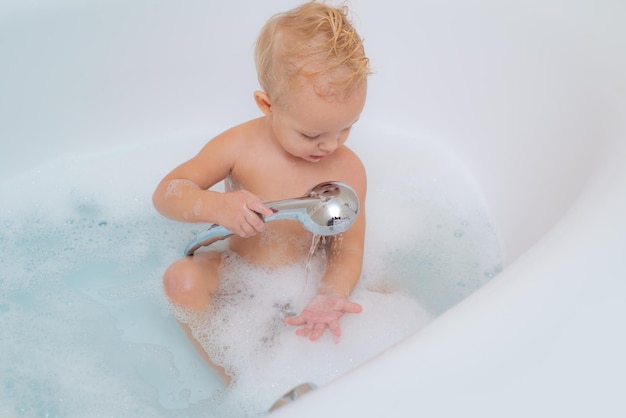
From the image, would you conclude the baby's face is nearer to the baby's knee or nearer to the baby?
the baby

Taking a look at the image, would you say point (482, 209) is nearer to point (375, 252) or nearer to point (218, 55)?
point (375, 252)

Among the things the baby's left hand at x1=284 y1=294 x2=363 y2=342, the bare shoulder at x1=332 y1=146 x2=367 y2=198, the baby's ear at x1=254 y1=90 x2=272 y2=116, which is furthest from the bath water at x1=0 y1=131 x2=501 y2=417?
the baby's ear at x1=254 y1=90 x2=272 y2=116

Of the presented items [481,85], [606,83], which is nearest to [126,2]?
[481,85]

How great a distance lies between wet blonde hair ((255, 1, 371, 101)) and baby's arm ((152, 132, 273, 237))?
0.16 m

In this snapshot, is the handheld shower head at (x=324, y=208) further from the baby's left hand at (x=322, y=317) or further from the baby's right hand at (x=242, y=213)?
the baby's left hand at (x=322, y=317)

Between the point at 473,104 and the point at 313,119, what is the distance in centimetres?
54

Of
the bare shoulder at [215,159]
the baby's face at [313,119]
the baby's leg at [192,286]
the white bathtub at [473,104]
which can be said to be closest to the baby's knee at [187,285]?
the baby's leg at [192,286]

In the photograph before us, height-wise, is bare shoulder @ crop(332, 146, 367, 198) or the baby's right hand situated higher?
the baby's right hand

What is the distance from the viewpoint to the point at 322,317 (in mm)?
1030

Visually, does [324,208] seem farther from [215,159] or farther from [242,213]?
[215,159]

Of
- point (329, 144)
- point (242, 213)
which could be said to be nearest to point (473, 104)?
point (329, 144)

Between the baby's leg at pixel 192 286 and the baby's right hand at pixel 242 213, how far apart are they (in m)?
0.13

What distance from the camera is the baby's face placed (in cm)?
94

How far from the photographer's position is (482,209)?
1.34 metres
